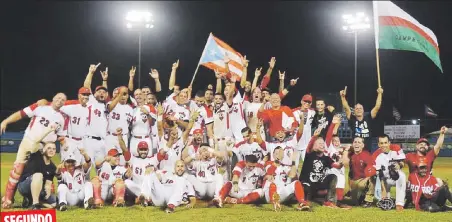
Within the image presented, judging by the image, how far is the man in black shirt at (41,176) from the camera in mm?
7141

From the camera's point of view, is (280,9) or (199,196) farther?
(280,9)

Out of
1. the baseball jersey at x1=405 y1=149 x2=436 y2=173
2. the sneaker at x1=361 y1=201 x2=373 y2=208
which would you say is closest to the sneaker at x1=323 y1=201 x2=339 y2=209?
the sneaker at x1=361 y1=201 x2=373 y2=208

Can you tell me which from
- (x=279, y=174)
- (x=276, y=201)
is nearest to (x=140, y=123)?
(x=279, y=174)

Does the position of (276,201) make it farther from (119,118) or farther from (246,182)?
(119,118)

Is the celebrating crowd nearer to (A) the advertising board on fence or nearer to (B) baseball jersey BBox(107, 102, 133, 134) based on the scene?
(B) baseball jersey BBox(107, 102, 133, 134)

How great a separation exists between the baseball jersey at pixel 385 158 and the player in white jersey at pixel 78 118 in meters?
4.72

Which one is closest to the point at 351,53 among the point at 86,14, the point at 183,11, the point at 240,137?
the point at 183,11

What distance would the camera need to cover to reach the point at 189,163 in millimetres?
7840

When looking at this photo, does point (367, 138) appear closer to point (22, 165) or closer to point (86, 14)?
point (22, 165)

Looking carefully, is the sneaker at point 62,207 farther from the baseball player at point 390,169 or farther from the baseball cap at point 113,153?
the baseball player at point 390,169

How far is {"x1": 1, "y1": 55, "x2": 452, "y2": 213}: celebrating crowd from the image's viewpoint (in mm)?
7363

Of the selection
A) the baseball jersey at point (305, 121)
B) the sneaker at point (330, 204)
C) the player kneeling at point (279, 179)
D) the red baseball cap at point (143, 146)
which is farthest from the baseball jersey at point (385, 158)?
the red baseball cap at point (143, 146)

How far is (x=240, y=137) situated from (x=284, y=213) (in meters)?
2.66

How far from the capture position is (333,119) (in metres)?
8.42
